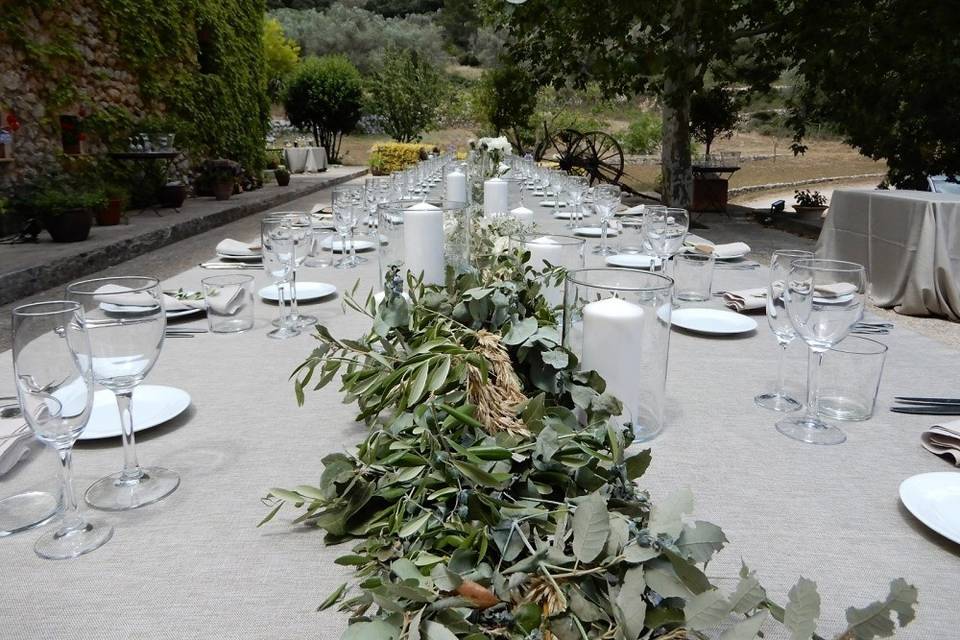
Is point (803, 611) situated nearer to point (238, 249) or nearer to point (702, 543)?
point (702, 543)

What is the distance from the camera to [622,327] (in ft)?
2.59

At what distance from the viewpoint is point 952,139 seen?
6844 millimetres

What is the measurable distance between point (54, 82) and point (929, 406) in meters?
7.23

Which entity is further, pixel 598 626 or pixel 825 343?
pixel 825 343

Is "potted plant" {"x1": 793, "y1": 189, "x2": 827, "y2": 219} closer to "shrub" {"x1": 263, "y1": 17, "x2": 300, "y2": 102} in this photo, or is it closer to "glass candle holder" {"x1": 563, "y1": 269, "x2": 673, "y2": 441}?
Result: "glass candle holder" {"x1": 563, "y1": 269, "x2": 673, "y2": 441}

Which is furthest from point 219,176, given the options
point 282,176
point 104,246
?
point 104,246

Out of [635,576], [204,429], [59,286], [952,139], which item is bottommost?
[59,286]

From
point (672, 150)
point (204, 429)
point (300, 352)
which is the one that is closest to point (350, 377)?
point (204, 429)

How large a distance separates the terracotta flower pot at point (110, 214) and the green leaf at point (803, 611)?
22.3 feet

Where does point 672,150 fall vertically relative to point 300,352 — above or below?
above

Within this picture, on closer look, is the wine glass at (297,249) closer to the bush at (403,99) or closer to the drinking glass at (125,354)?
the drinking glass at (125,354)

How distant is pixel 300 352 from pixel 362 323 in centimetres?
20

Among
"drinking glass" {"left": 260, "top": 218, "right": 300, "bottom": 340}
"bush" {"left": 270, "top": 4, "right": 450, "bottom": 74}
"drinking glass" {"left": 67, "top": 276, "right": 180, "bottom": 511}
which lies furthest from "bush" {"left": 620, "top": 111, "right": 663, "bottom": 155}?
"drinking glass" {"left": 67, "top": 276, "right": 180, "bottom": 511}

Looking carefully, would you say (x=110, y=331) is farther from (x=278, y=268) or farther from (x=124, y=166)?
(x=124, y=166)
